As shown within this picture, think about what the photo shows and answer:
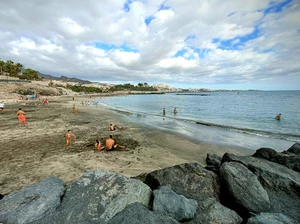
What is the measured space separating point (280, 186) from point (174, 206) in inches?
149

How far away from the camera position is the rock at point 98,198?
3404 mm

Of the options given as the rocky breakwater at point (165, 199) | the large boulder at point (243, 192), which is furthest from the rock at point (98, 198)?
the large boulder at point (243, 192)

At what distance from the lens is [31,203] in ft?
11.8

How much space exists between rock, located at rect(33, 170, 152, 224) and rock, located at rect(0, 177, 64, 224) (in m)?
0.23

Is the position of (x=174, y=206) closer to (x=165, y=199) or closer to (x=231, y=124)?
(x=165, y=199)

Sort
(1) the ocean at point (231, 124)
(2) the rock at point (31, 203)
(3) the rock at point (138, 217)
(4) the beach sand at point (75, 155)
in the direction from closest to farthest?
(3) the rock at point (138, 217), (2) the rock at point (31, 203), (4) the beach sand at point (75, 155), (1) the ocean at point (231, 124)

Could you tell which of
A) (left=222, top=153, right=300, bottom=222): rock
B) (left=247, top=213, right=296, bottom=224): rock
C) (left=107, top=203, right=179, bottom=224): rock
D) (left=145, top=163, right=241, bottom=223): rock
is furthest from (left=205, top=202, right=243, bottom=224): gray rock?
(left=222, top=153, right=300, bottom=222): rock

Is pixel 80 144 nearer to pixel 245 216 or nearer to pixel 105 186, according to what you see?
pixel 105 186

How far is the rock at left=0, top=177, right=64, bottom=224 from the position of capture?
3318 millimetres

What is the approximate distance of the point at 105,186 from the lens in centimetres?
405

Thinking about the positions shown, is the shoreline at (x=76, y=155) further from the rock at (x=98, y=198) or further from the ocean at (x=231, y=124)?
the ocean at (x=231, y=124)

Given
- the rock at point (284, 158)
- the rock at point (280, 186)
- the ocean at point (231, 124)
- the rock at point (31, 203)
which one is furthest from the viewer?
the ocean at point (231, 124)

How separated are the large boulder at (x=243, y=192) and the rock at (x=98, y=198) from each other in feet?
7.83

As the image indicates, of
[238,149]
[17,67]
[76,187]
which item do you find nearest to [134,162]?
[76,187]
